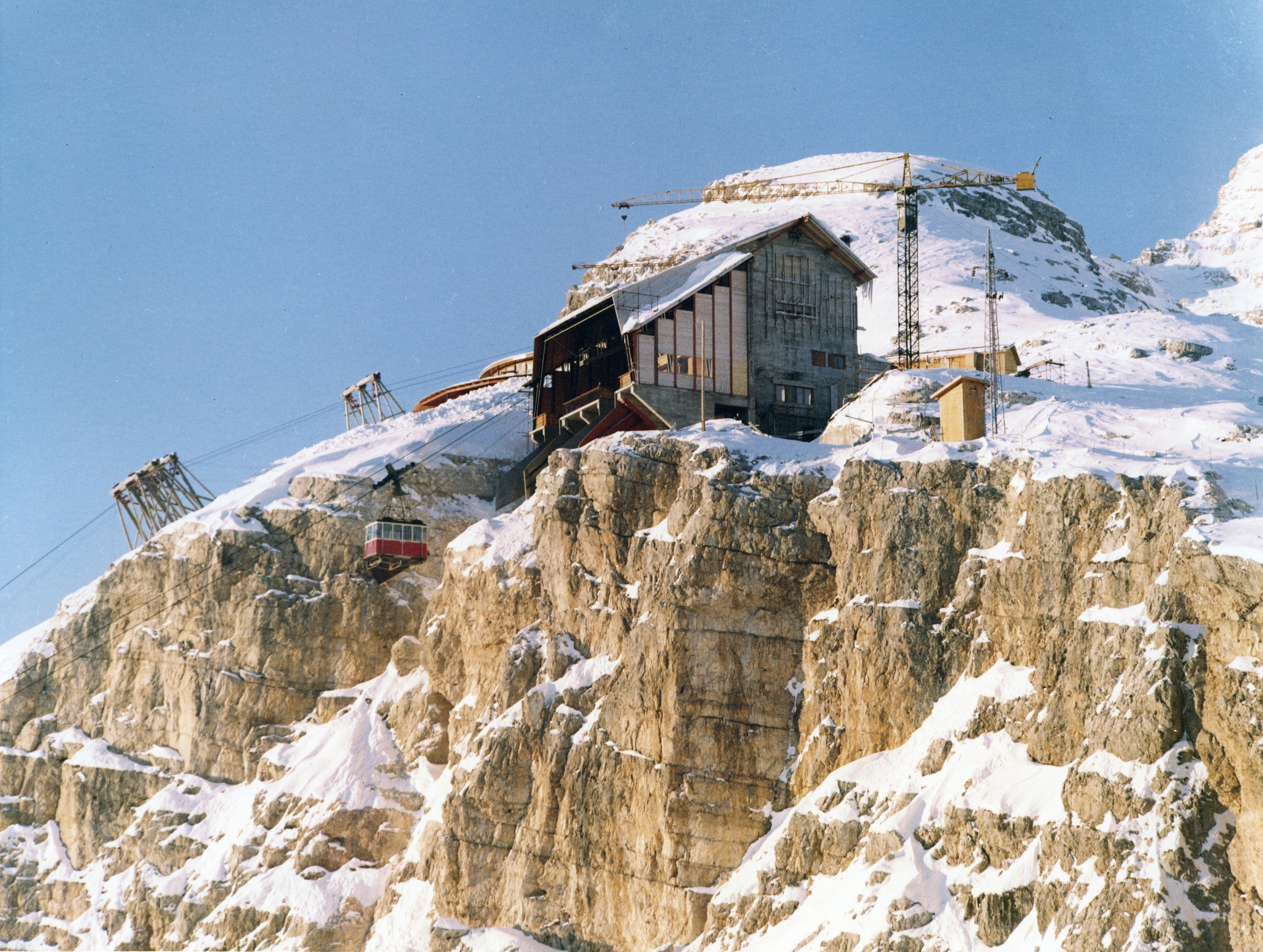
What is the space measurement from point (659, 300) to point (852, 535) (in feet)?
97.6

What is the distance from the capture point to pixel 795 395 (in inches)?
4247

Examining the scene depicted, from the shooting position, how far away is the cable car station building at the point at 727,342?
105 m

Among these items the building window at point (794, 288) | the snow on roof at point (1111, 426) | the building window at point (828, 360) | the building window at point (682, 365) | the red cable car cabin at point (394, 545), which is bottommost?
the red cable car cabin at point (394, 545)

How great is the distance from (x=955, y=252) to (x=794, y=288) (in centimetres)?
7037

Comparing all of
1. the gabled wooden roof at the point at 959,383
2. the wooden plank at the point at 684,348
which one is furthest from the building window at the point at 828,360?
the gabled wooden roof at the point at 959,383

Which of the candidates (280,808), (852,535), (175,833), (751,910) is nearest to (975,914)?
(751,910)

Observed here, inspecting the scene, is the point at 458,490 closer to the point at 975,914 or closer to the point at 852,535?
the point at 852,535

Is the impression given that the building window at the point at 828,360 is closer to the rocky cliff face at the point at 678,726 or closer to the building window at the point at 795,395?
the building window at the point at 795,395

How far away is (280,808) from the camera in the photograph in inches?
3794

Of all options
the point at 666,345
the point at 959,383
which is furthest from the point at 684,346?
the point at 959,383

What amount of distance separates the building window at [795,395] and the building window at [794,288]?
512 centimetres

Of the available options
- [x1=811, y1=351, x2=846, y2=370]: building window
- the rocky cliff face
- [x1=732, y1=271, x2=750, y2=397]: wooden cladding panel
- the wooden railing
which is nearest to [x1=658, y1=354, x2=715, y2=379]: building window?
[x1=732, y1=271, x2=750, y2=397]: wooden cladding panel

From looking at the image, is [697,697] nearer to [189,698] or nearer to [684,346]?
[684,346]

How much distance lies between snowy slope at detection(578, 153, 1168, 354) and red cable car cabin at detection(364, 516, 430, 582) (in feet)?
180
